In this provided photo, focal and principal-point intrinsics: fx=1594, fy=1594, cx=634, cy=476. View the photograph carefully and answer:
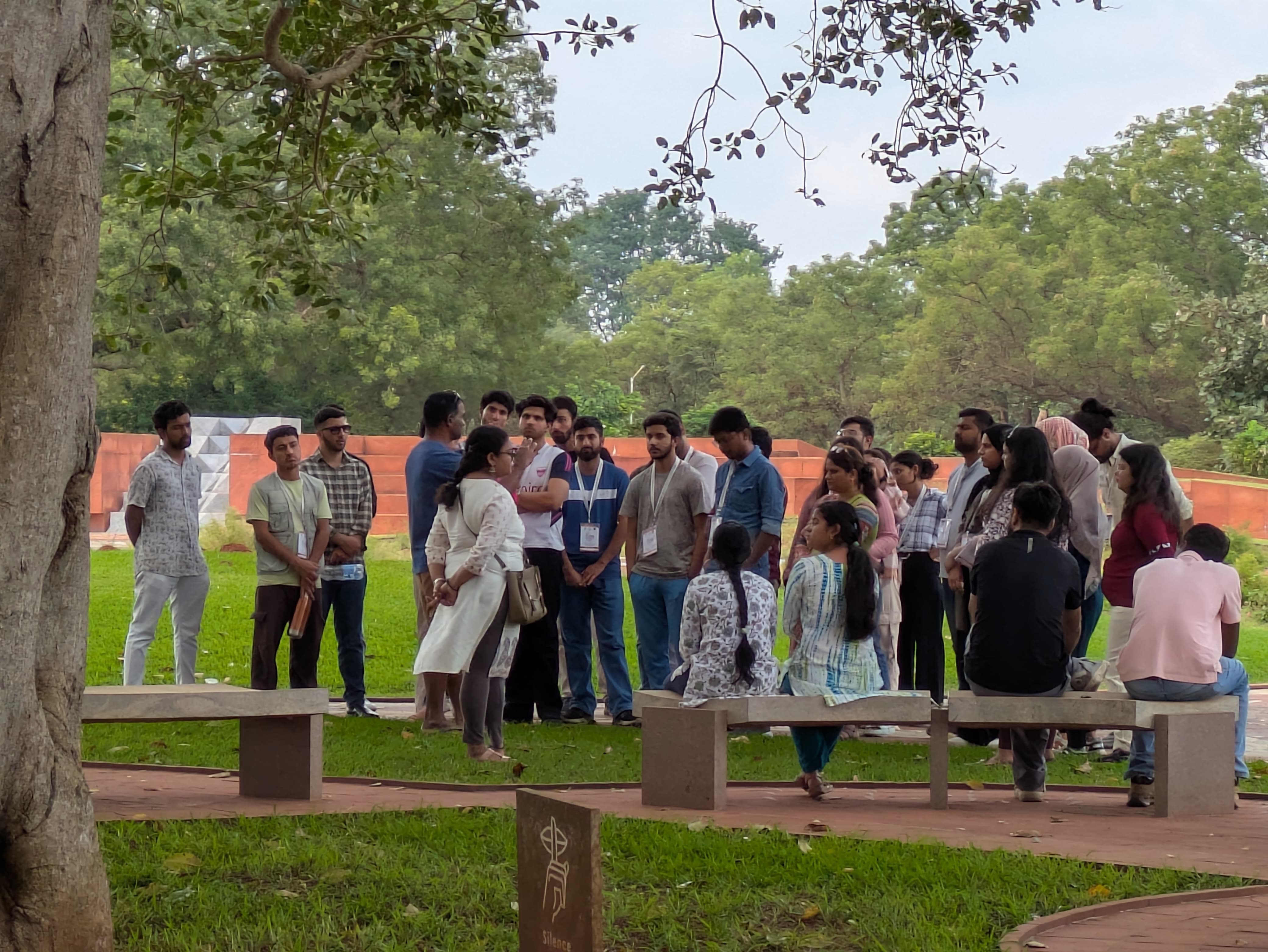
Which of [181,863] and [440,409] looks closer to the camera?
[181,863]

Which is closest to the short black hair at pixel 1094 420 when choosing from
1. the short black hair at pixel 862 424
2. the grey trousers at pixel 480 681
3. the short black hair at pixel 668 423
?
the short black hair at pixel 862 424

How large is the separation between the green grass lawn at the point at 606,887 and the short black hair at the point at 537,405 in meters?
4.09

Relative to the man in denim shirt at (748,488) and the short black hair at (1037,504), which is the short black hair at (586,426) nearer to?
the man in denim shirt at (748,488)

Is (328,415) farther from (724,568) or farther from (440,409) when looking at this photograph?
(724,568)

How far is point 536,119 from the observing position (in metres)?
40.4

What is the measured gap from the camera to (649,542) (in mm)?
10094

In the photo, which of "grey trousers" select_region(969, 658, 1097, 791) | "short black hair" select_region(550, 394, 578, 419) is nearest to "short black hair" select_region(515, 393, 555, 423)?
"short black hair" select_region(550, 394, 578, 419)

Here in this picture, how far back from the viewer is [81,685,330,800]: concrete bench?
6.64 m

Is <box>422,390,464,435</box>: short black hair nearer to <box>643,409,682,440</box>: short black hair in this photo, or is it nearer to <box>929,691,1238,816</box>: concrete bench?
<box>643,409,682,440</box>: short black hair

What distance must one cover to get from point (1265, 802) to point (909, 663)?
3066 millimetres

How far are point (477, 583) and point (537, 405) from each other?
2.13m

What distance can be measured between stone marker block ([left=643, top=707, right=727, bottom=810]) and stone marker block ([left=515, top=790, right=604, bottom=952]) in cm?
332

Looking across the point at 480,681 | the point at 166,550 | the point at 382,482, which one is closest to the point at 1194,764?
the point at 480,681

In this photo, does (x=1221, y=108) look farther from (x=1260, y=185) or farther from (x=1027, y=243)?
(x=1027, y=243)
